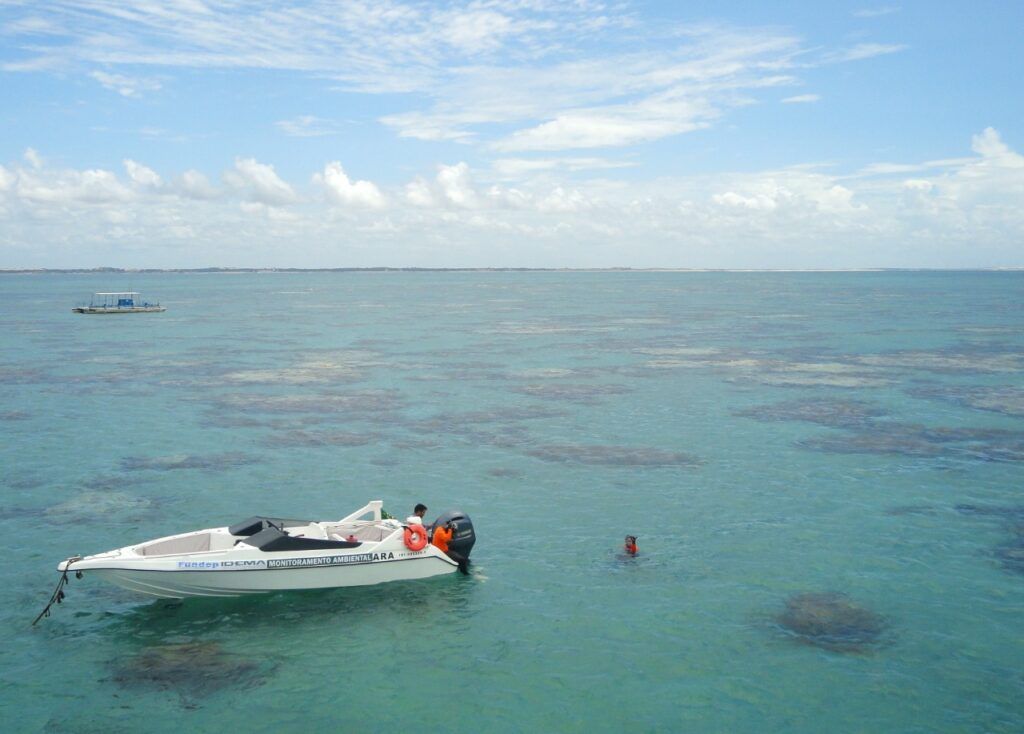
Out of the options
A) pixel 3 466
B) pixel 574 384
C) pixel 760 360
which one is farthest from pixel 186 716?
pixel 760 360

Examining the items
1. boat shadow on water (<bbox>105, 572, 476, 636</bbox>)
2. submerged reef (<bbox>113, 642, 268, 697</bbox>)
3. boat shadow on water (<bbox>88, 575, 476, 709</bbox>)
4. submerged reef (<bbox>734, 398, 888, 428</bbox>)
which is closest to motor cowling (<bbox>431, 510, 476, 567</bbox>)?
boat shadow on water (<bbox>88, 575, 476, 709</bbox>)

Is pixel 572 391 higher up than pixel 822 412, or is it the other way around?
pixel 822 412

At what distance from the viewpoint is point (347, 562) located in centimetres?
2630

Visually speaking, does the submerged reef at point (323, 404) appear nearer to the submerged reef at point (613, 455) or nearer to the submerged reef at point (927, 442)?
the submerged reef at point (613, 455)

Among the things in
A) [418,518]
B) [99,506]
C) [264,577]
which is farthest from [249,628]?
[99,506]

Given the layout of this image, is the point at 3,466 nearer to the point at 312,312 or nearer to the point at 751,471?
the point at 751,471

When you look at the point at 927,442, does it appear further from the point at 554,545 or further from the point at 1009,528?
the point at 554,545

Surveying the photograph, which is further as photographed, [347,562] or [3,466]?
[3,466]

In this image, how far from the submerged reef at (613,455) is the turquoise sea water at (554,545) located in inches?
9.8

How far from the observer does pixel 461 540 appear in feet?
91.2

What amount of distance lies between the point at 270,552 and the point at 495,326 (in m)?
99.6

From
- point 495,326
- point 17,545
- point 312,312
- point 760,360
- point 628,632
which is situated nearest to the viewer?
point 628,632

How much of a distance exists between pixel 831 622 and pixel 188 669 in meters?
17.2

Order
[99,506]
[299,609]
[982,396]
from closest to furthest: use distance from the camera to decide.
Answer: [299,609] → [99,506] → [982,396]
